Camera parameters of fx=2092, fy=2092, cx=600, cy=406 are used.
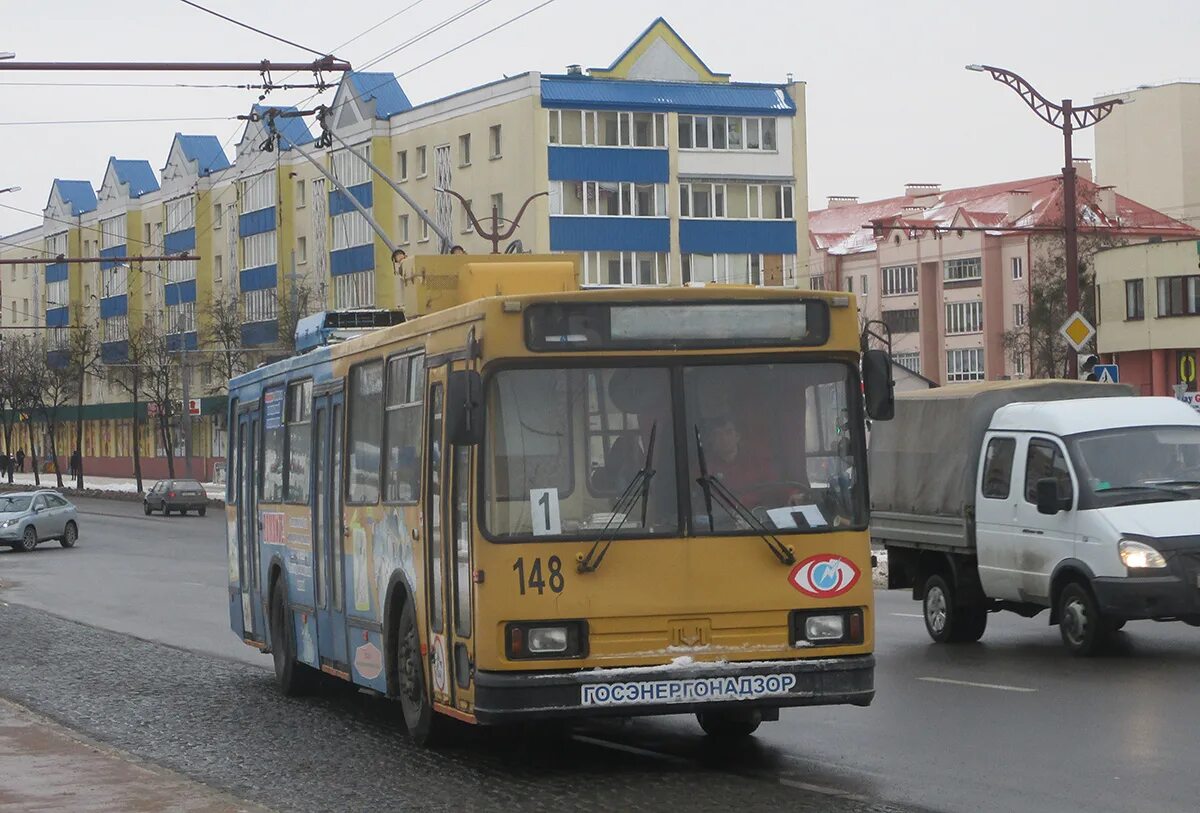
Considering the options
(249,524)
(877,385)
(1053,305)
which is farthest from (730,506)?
(1053,305)

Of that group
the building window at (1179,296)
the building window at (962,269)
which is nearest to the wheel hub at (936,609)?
the building window at (1179,296)

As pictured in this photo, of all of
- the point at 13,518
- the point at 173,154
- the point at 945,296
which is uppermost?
the point at 173,154

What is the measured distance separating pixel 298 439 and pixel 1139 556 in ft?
21.3

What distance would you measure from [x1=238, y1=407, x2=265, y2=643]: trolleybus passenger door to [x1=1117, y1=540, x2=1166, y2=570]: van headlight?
686 centimetres

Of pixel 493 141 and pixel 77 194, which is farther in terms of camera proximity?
pixel 77 194

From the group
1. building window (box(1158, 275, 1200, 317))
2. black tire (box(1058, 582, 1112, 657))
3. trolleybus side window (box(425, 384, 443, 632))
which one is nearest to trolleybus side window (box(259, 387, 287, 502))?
trolleybus side window (box(425, 384, 443, 632))

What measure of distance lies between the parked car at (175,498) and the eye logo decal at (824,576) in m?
58.4

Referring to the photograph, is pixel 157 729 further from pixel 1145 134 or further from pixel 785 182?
pixel 1145 134

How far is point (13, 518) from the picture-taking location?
49219 millimetres

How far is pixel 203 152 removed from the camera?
109875 millimetres

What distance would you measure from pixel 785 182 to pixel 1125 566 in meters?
70.3

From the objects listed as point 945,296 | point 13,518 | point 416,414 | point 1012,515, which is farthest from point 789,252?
point 416,414

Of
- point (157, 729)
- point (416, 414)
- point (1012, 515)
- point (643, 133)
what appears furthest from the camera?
point (643, 133)

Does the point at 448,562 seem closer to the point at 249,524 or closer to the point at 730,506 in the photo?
the point at 730,506
